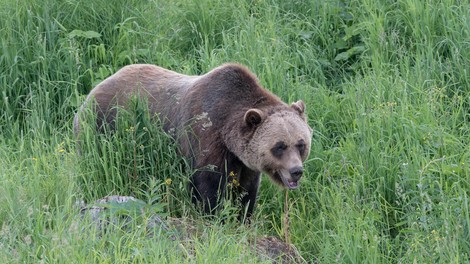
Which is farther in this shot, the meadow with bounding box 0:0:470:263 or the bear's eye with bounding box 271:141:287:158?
the bear's eye with bounding box 271:141:287:158

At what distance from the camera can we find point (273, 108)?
717 cm

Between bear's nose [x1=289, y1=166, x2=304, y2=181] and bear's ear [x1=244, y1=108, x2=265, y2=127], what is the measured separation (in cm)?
50

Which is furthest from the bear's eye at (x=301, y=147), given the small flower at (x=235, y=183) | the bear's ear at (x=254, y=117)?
the small flower at (x=235, y=183)

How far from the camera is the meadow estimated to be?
6.02 metres

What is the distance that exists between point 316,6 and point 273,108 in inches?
101

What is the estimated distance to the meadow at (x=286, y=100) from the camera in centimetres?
602

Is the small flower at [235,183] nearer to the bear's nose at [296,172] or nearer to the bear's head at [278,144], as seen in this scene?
the bear's head at [278,144]

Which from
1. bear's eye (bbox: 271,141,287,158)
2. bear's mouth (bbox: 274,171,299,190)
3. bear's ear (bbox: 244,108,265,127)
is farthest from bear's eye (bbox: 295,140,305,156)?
bear's ear (bbox: 244,108,265,127)

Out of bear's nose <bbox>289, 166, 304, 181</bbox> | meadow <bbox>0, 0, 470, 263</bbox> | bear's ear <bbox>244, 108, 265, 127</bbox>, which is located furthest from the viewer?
bear's ear <bbox>244, 108, 265, 127</bbox>

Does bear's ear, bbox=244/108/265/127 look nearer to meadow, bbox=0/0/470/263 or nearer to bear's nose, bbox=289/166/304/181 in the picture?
bear's nose, bbox=289/166/304/181

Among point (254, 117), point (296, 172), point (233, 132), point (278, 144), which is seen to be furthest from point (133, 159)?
point (296, 172)

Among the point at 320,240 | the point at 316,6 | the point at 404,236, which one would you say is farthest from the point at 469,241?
the point at 316,6

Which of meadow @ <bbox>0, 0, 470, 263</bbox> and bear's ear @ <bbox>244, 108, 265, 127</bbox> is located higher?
bear's ear @ <bbox>244, 108, 265, 127</bbox>

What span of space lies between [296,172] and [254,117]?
22.0 inches
